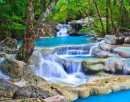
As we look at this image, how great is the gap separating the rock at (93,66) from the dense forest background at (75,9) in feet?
9.76

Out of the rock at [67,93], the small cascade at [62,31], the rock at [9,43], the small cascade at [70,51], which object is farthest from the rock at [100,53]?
the small cascade at [62,31]

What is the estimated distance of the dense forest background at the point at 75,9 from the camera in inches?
308

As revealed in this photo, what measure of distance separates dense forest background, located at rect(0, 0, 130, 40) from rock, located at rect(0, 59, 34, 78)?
218 centimetres

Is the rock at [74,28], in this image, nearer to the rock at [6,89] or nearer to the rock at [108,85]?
the rock at [108,85]

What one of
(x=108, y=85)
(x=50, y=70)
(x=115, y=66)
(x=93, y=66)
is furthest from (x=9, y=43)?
(x=108, y=85)

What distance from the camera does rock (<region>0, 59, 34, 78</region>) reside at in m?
5.63

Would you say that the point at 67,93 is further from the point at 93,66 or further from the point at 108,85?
the point at 93,66

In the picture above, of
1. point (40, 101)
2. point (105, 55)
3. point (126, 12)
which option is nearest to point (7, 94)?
point (40, 101)

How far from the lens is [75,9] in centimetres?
1752

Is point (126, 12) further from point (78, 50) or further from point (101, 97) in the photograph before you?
point (101, 97)

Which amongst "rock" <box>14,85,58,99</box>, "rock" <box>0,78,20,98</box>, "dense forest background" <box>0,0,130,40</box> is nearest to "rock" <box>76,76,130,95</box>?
"rock" <box>14,85,58,99</box>

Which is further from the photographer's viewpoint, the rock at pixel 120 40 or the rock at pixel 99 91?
the rock at pixel 120 40

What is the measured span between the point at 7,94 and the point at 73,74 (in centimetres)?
436

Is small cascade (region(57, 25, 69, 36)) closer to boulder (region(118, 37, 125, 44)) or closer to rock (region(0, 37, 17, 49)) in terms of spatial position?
boulder (region(118, 37, 125, 44))
